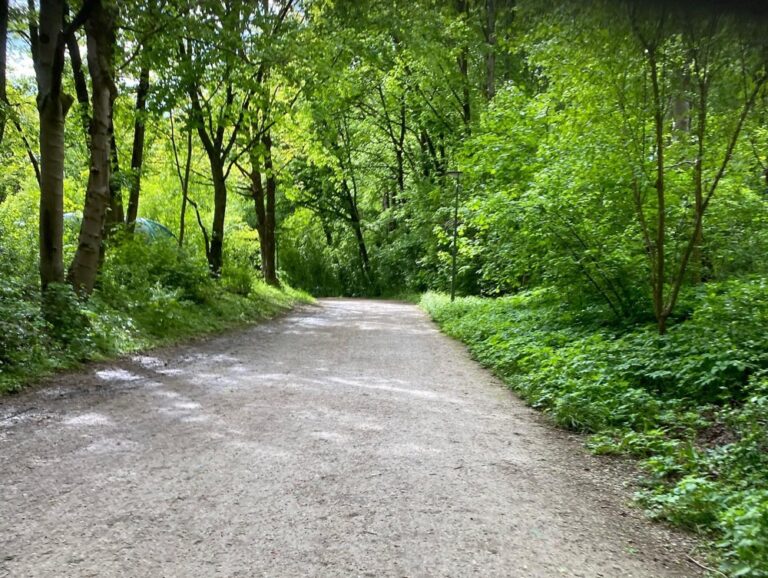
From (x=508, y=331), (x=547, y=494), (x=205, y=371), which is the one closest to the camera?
(x=547, y=494)

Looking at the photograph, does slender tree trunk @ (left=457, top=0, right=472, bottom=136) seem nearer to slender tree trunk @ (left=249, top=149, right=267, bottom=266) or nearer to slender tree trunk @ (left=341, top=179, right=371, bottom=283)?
slender tree trunk @ (left=249, top=149, right=267, bottom=266)

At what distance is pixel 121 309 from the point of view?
10219mm

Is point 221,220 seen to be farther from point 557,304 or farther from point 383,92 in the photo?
point 383,92

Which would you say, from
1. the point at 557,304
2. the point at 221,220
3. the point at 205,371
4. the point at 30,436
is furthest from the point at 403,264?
the point at 30,436

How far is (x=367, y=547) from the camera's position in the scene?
2.93m

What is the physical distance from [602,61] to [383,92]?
25875 mm

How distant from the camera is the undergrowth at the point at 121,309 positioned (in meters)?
6.76

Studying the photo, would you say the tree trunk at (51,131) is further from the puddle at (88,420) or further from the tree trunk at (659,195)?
the tree trunk at (659,195)

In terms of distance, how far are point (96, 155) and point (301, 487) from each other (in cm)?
788

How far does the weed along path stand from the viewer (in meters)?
2.83

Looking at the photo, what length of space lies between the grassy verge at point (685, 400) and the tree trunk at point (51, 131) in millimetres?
6894

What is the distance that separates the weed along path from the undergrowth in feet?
2.24

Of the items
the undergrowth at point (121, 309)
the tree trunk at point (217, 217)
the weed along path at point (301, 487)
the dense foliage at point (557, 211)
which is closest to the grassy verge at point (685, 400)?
the dense foliage at point (557, 211)

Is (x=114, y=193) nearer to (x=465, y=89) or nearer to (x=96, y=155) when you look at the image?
(x=96, y=155)
